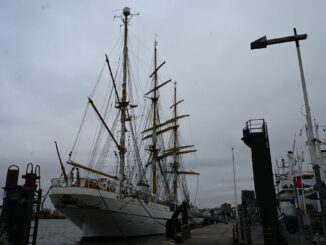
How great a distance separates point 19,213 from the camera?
41.2 feet

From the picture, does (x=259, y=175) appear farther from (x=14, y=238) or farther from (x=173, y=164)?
(x=173, y=164)

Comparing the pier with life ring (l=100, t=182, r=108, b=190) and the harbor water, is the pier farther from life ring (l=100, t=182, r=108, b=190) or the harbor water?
life ring (l=100, t=182, r=108, b=190)

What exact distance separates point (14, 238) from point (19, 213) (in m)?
0.92

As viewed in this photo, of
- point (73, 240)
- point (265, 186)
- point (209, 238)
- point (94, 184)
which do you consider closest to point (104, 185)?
point (94, 184)

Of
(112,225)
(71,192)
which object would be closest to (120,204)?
(112,225)

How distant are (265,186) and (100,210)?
17.3m

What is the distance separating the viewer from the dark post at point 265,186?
13992 mm

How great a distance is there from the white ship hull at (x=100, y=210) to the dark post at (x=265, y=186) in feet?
45.0

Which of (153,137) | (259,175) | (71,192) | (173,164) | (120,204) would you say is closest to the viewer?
(259,175)

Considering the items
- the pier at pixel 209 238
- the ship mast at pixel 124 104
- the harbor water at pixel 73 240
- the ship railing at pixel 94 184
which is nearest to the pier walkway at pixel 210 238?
the pier at pixel 209 238

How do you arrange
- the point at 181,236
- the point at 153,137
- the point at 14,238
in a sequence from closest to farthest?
the point at 14,238 < the point at 181,236 < the point at 153,137

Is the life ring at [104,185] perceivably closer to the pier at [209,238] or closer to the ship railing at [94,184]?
the ship railing at [94,184]

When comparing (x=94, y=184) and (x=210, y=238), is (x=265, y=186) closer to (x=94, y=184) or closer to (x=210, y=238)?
(x=210, y=238)

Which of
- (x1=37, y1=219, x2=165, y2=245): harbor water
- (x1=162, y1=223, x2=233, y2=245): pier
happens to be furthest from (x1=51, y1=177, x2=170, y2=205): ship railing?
(x1=162, y1=223, x2=233, y2=245): pier
